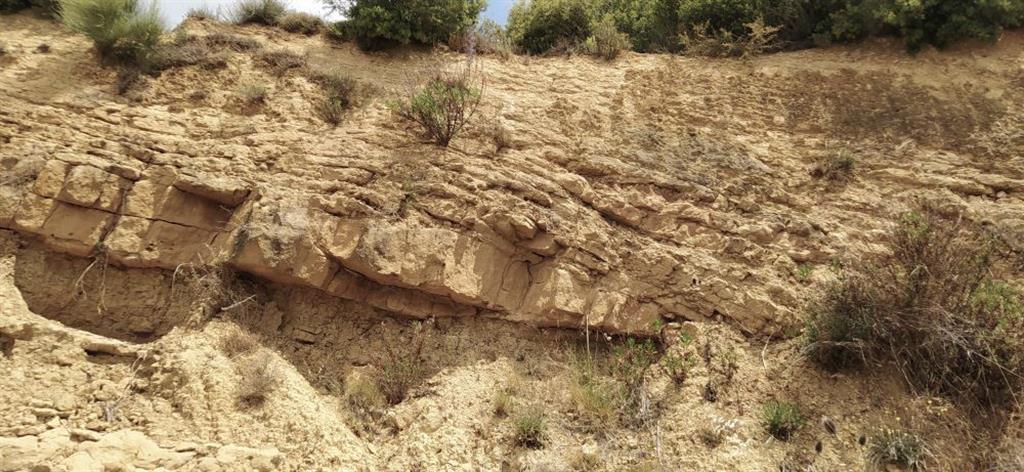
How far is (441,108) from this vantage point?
627 centimetres

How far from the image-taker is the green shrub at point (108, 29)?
6633mm

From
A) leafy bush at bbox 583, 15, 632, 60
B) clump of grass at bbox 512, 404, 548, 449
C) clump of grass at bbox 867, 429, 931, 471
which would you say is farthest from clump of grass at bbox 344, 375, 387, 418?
leafy bush at bbox 583, 15, 632, 60

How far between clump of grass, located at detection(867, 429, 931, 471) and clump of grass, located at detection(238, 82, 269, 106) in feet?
21.6

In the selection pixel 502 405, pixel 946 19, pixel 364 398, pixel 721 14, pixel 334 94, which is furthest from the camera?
pixel 721 14

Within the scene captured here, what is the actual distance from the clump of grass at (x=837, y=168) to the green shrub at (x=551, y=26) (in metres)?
3.85

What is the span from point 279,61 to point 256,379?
416cm

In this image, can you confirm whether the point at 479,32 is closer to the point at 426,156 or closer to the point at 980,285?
the point at 426,156

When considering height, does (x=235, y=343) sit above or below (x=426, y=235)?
below

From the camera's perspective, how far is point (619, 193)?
6.16m

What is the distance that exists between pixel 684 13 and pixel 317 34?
518 centimetres

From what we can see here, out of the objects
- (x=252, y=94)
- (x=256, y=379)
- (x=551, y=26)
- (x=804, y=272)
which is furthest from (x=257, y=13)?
(x=804, y=272)

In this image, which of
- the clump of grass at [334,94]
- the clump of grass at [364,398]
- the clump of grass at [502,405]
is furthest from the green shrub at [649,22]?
the clump of grass at [364,398]

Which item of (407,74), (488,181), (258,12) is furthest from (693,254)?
(258,12)

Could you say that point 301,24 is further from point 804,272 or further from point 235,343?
point 804,272
